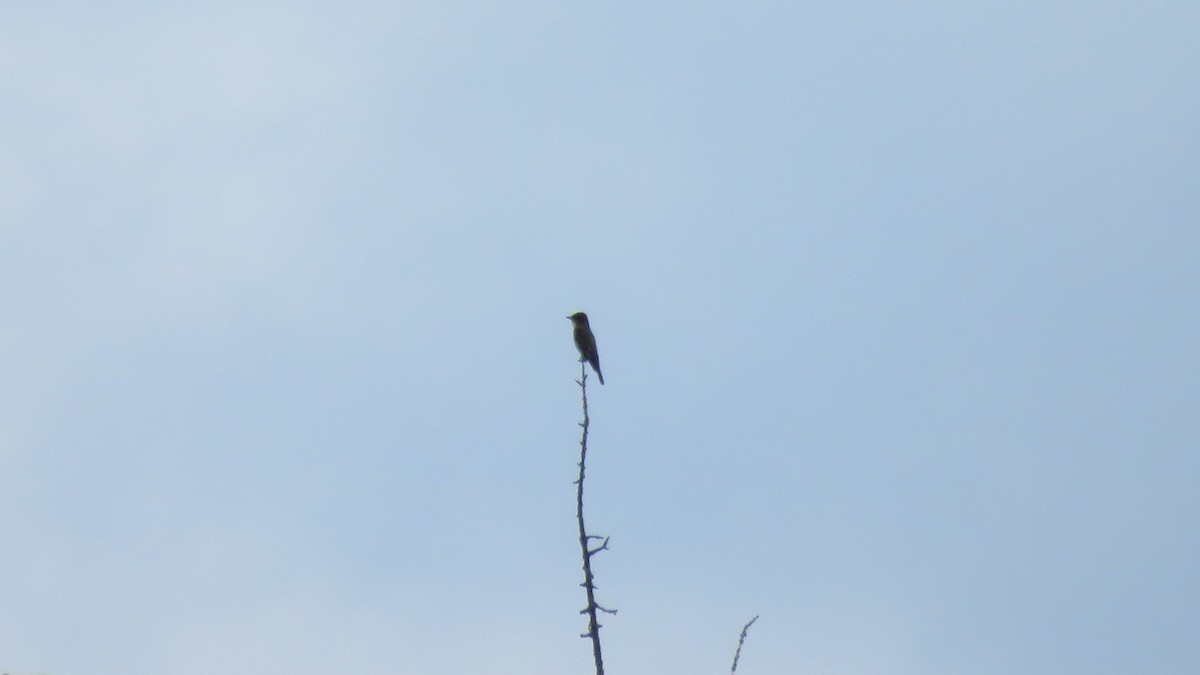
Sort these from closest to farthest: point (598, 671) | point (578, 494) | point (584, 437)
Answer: point (598, 671), point (578, 494), point (584, 437)

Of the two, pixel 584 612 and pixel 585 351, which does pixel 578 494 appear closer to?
pixel 584 612

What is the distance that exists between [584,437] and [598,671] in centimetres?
262

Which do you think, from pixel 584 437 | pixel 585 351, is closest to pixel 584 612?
pixel 584 437

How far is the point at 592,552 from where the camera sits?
785 centimetres

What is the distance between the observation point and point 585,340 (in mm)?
25141

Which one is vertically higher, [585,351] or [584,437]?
[585,351]

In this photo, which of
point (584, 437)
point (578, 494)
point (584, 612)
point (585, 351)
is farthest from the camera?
point (585, 351)

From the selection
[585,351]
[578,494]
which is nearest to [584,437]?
[578,494]

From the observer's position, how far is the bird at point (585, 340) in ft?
81.8

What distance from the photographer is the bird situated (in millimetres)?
24938

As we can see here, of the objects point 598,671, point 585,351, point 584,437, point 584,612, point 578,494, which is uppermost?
point 585,351

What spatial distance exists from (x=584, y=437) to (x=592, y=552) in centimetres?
141

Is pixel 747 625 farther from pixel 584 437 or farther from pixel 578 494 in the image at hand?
pixel 584 437

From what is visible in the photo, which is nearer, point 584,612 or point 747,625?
point 747,625
